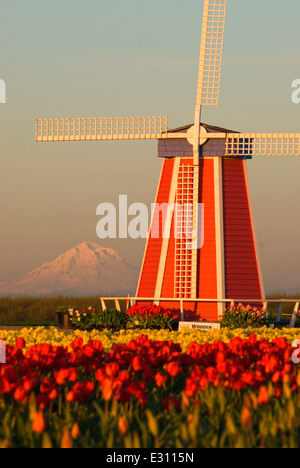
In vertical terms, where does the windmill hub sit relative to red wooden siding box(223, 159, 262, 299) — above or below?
above

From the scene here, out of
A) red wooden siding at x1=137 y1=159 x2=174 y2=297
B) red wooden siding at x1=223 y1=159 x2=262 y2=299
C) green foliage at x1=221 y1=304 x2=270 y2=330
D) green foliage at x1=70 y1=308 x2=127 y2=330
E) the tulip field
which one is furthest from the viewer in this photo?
red wooden siding at x1=137 y1=159 x2=174 y2=297

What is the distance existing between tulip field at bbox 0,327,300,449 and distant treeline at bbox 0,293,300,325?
22.6m

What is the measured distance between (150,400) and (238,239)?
17.9 m

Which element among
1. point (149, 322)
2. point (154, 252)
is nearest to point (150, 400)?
point (149, 322)

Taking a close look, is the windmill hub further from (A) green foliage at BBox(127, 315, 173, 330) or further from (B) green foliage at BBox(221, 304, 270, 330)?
(A) green foliage at BBox(127, 315, 173, 330)

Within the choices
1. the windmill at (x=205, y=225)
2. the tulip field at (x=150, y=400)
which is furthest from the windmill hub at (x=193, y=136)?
the tulip field at (x=150, y=400)

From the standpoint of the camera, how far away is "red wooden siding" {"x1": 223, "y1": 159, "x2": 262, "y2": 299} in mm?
24622

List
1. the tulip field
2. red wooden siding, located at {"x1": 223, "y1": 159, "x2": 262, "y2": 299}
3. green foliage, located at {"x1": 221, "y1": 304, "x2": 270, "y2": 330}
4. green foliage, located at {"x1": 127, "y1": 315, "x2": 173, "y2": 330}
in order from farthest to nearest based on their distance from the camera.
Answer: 1. red wooden siding, located at {"x1": 223, "y1": 159, "x2": 262, "y2": 299}
2. green foliage, located at {"x1": 221, "y1": 304, "x2": 270, "y2": 330}
3. green foliage, located at {"x1": 127, "y1": 315, "x2": 173, "y2": 330}
4. the tulip field

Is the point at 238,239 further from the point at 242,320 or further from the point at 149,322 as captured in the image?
the point at 149,322

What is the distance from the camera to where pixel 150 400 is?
7215 millimetres

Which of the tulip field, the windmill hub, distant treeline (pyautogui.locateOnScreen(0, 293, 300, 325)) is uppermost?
the windmill hub

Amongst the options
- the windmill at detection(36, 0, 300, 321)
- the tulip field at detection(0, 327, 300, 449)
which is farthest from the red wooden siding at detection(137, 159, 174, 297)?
the tulip field at detection(0, 327, 300, 449)
